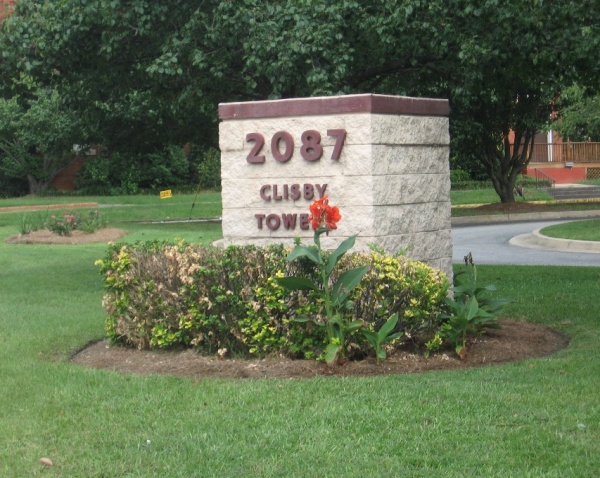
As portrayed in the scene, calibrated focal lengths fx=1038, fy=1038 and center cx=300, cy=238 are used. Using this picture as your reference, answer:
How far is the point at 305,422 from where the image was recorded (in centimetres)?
582

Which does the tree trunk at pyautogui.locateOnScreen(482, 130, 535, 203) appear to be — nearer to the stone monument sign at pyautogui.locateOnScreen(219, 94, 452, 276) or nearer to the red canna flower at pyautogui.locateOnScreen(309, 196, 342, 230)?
the stone monument sign at pyautogui.locateOnScreen(219, 94, 452, 276)

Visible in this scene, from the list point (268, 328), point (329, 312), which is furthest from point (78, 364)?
point (329, 312)

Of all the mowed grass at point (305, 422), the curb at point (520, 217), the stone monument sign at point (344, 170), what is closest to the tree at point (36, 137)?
the curb at point (520, 217)

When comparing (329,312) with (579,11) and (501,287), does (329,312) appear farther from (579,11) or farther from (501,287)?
(579,11)

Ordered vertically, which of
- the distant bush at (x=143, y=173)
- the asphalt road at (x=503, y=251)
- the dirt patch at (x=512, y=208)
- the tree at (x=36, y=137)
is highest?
the tree at (x=36, y=137)

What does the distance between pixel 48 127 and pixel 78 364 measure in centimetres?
2517

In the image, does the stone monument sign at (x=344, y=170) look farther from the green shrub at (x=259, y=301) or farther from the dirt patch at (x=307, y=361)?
the dirt patch at (x=307, y=361)

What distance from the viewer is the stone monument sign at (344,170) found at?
8.37 metres

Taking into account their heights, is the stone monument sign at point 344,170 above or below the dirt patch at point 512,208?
above

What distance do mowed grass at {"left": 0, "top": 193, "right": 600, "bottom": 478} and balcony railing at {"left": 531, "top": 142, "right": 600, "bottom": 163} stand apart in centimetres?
3897

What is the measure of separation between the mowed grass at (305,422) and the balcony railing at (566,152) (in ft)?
128

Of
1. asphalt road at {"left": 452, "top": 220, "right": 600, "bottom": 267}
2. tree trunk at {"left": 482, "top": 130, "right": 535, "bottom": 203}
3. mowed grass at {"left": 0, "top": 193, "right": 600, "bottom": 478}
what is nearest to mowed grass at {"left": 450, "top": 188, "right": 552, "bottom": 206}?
tree trunk at {"left": 482, "top": 130, "right": 535, "bottom": 203}

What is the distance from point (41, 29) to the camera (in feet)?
47.6

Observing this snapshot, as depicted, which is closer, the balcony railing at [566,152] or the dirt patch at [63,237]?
the dirt patch at [63,237]
